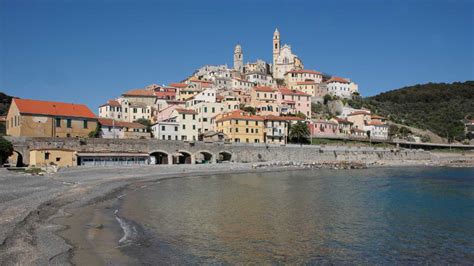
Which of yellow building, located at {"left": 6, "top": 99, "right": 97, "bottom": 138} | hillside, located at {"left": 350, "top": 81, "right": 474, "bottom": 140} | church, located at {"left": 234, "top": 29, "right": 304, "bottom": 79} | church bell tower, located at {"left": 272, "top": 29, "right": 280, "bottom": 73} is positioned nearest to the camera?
yellow building, located at {"left": 6, "top": 99, "right": 97, "bottom": 138}

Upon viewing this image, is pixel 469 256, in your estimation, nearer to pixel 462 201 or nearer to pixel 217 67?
pixel 462 201

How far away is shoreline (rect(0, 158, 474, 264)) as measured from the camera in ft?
46.6

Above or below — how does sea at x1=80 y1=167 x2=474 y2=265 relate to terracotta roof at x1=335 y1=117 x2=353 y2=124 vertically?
below

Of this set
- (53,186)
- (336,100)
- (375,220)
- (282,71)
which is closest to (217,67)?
(282,71)

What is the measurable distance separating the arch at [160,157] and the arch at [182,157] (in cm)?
121

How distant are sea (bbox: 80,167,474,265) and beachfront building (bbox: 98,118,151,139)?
1448 inches

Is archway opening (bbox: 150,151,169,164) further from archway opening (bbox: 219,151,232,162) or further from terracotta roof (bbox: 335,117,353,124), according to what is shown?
terracotta roof (bbox: 335,117,353,124)

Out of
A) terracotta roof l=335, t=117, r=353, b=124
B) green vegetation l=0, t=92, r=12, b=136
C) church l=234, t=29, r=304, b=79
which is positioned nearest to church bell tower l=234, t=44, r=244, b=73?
church l=234, t=29, r=304, b=79

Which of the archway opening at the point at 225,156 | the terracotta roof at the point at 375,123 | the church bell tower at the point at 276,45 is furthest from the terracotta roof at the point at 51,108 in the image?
the church bell tower at the point at 276,45

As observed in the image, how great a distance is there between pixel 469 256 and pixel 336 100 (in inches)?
4108

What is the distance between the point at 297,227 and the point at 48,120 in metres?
48.5

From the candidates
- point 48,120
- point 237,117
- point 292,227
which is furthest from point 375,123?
point 292,227

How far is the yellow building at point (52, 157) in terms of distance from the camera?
4984cm

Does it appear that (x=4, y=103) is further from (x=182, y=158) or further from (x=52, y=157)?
(x=52, y=157)
